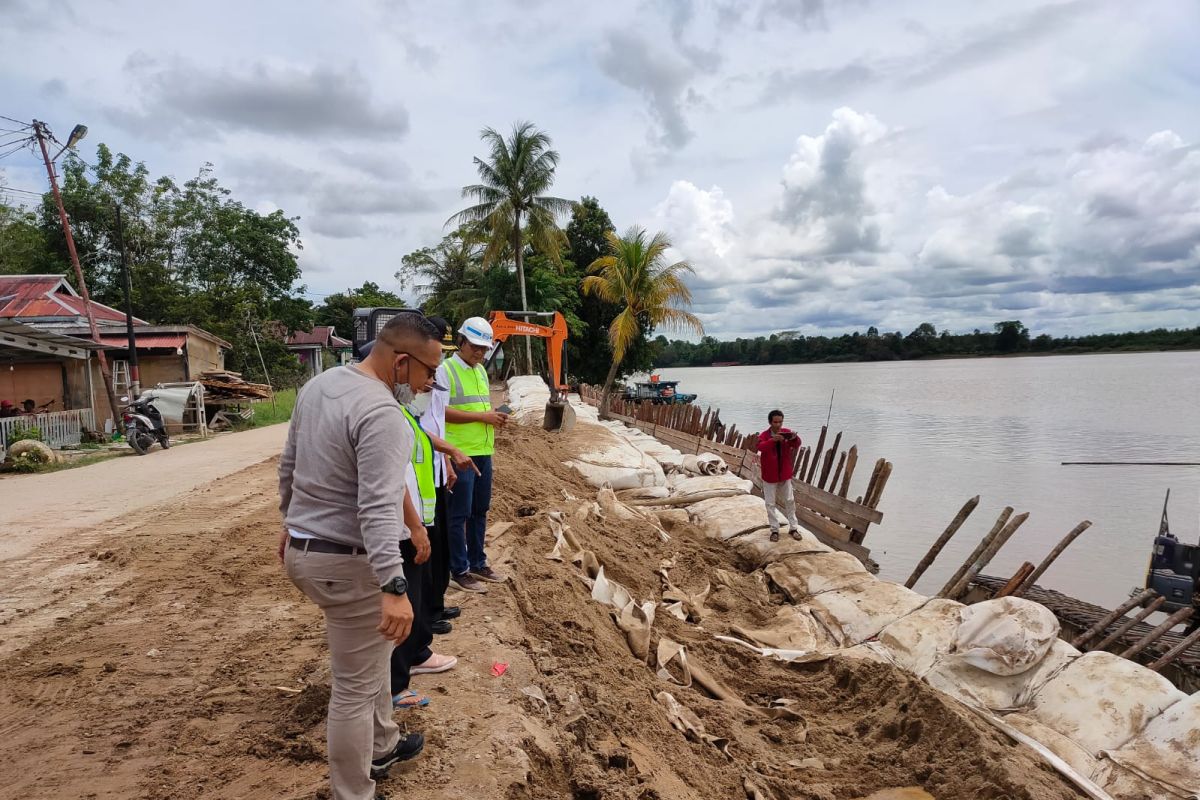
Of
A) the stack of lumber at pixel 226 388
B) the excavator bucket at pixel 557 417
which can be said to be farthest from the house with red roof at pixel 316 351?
the excavator bucket at pixel 557 417

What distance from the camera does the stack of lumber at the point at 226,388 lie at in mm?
18047

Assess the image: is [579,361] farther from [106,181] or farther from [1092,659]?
[1092,659]

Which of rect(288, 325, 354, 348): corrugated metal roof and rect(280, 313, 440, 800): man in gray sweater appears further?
rect(288, 325, 354, 348): corrugated metal roof

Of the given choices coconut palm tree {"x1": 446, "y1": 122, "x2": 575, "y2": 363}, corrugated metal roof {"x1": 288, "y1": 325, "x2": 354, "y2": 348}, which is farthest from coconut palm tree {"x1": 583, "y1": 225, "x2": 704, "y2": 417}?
corrugated metal roof {"x1": 288, "y1": 325, "x2": 354, "y2": 348}

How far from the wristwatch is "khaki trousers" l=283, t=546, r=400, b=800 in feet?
0.35

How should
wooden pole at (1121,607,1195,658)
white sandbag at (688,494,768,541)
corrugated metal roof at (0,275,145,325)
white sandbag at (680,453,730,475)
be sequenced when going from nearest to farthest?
wooden pole at (1121,607,1195,658), white sandbag at (688,494,768,541), white sandbag at (680,453,730,475), corrugated metal roof at (0,275,145,325)

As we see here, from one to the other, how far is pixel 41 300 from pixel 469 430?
2182cm

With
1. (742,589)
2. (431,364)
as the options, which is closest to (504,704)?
(431,364)

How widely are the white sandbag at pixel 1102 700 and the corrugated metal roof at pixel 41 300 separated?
2264cm

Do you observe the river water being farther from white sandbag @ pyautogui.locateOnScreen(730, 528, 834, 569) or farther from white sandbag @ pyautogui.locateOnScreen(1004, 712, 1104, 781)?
white sandbag @ pyautogui.locateOnScreen(1004, 712, 1104, 781)

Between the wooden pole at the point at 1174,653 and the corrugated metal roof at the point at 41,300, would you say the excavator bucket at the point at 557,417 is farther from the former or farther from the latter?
Result: the corrugated metal roof at the point at 41,300

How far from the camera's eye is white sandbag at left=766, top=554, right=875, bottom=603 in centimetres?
608

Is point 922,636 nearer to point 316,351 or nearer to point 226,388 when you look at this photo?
point 226,388

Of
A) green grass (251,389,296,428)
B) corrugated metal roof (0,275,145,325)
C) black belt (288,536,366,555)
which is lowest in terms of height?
green grass (251,389,296,428)
